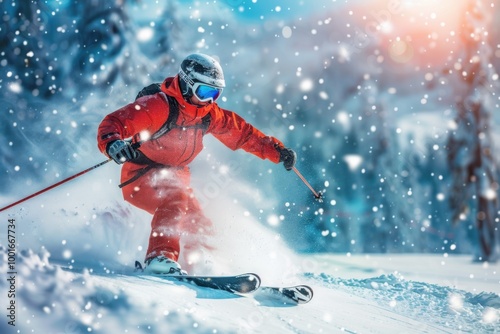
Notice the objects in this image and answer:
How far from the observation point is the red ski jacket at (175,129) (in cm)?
237

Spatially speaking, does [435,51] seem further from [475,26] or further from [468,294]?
[468,294]

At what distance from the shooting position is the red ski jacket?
2373 millimetres

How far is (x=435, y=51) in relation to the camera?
13.2ft

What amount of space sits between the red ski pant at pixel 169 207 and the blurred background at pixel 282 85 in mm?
569

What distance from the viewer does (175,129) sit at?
2.63 metres

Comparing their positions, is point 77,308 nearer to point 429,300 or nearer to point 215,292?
point 215,292

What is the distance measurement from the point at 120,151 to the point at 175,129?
0.54m

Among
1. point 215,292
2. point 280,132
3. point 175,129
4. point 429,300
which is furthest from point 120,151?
point 429,300

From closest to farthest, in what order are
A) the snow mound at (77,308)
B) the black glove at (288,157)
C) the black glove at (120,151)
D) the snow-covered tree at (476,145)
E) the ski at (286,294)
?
the snow mound at (77,308) → the black glove at (120,151) → the ski at (286,294) → the black glove at (288,157) → the snow-covered tree at (476,145)

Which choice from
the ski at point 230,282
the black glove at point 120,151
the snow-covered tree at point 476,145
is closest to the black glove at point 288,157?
the ski at point 230,282

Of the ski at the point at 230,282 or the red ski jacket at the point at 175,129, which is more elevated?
A: the red ski jacket at the point at 175,129

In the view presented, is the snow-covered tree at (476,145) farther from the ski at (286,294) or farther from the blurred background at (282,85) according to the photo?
the ski at (286,294)

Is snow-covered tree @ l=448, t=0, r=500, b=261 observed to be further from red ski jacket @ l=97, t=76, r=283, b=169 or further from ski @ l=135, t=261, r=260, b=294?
ski @ l=135, t=261, r=260, b=294

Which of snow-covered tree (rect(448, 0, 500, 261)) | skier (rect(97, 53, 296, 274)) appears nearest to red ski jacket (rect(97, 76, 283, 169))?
skier (rect(97, 53, 296, 274))
